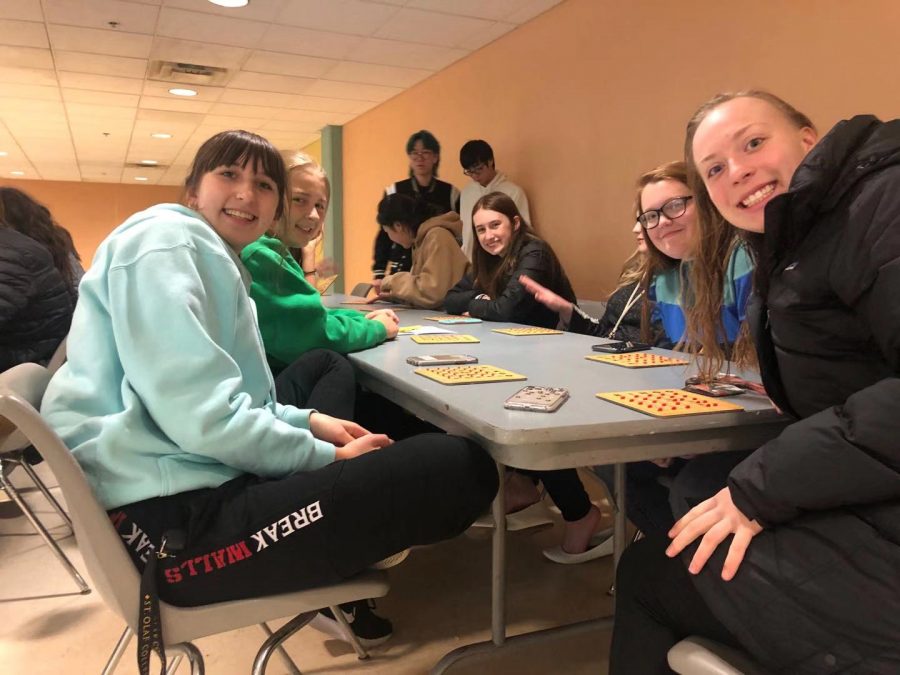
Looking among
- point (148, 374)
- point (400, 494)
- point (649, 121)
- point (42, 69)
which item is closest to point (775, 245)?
point (400, 494)

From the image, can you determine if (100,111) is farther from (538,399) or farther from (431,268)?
(538,399)

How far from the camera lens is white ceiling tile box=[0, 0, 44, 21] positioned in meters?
3.43

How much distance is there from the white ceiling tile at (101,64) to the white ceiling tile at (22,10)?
22.3 inches

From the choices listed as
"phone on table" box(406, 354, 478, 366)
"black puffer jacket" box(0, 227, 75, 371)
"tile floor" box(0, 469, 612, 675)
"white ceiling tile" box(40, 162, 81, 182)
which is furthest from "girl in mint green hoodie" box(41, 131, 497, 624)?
"white ceiling tile" box(40, 162, 81, 182)

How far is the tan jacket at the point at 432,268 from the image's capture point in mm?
3053

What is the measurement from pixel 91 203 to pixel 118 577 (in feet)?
38.2

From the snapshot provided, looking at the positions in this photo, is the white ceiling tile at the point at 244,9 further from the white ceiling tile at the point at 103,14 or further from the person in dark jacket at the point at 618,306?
the person in dark jacket at the point at 618,306

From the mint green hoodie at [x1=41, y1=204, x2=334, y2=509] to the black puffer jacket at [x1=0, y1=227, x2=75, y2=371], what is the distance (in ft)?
5.02

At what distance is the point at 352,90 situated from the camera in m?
5.25

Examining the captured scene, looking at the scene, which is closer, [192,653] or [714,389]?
[192,653]

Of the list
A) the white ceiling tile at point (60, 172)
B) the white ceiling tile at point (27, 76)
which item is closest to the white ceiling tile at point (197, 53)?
the white ceiling tile at point (27, 76)

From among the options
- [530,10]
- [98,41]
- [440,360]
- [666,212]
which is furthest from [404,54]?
[440,360]

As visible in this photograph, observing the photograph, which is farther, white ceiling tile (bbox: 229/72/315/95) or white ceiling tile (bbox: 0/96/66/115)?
white ceiling tile (bbox: 0/96/66/115)

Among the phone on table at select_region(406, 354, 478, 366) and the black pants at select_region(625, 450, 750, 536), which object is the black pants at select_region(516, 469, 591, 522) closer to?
the black pants at select_region(625, 450, 750, 536)
